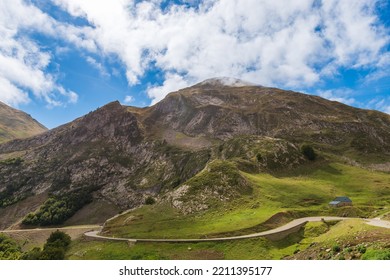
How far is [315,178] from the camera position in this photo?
116 metres

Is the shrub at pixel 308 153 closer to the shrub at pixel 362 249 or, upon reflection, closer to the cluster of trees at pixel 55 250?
the cluster of trees at pixel 55 250

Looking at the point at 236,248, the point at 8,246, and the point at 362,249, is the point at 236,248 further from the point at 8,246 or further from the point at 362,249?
the point at 8,246

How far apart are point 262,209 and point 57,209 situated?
14002cm

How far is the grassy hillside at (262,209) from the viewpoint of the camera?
70.3 meters

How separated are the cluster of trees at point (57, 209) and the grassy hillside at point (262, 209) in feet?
328

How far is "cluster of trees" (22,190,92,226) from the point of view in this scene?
16925 cm

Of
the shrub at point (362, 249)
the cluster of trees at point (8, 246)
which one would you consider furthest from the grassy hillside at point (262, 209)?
the cluster of trees at point (8, 246)

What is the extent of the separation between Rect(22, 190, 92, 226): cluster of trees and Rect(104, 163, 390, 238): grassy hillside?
9983 centimetres

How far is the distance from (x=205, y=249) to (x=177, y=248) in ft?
19.0

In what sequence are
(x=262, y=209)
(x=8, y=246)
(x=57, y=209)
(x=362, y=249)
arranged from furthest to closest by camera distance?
(x=57, y=209), (x=8, y=246), (x=262, y=209), (x=362, y=249)

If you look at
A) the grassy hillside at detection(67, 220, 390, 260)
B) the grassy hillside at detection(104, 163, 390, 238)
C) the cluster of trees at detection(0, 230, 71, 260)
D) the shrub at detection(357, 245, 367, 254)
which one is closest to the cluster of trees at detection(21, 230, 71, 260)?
the cluster of trees at detection(0, 230, 71, 260)

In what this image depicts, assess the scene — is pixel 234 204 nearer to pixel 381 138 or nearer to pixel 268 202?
pixel 268 202

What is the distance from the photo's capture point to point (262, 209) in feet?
260

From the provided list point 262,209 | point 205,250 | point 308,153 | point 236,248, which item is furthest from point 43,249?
point 308,153
